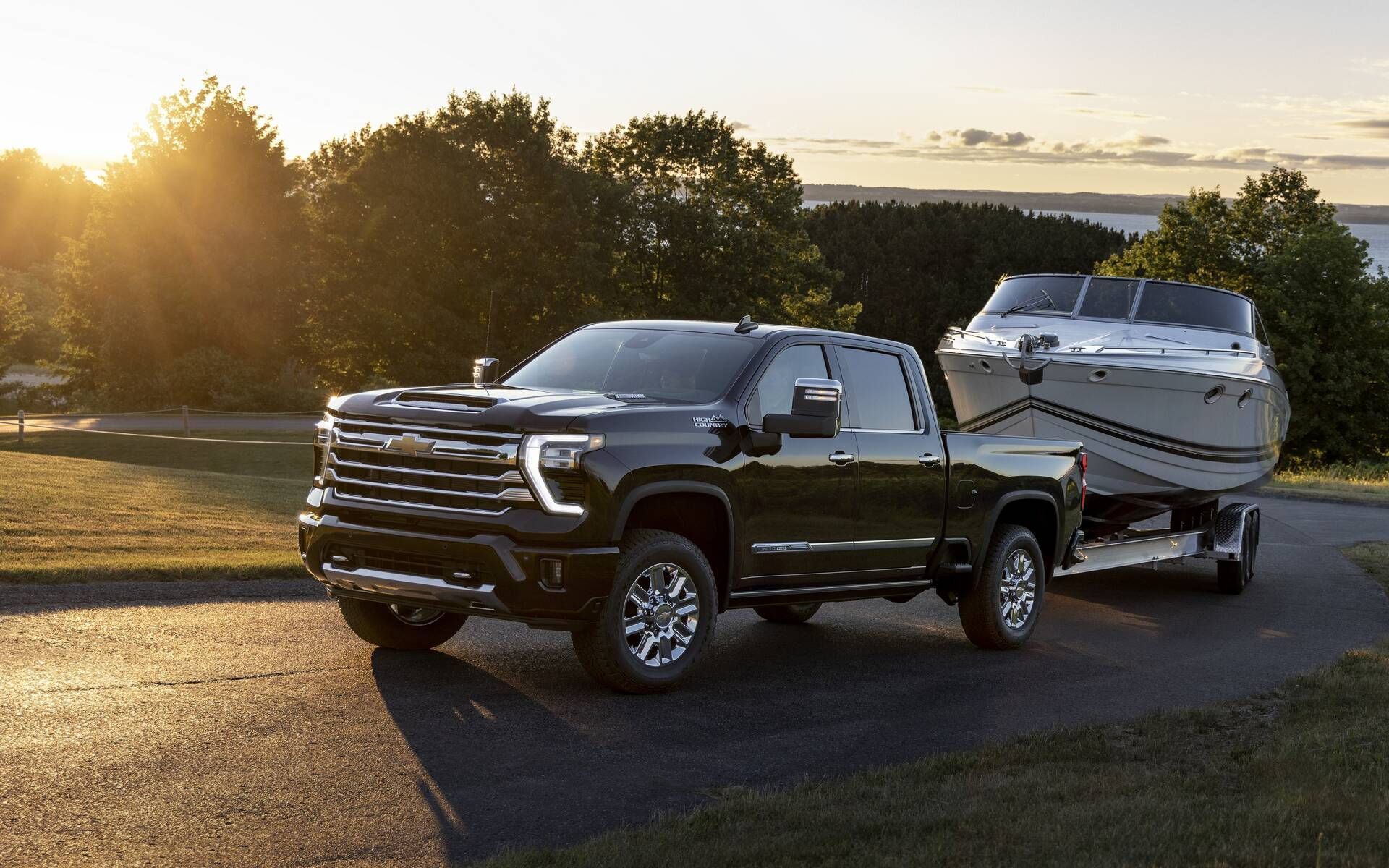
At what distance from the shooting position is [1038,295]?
16812mm

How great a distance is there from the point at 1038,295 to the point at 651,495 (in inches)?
393

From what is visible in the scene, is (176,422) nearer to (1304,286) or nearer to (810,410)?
(810,410)

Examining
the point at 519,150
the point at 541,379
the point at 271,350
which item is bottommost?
the point at 271,350

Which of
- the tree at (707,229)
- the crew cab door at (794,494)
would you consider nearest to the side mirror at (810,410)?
the crew cab door at (794,494)

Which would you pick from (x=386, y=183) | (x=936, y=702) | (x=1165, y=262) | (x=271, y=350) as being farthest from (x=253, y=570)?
(x=1165, y=262)

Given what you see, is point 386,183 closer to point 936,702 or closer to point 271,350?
point 271,350

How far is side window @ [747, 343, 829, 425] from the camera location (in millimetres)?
8812

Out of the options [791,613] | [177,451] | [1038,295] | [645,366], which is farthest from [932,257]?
[645,366]

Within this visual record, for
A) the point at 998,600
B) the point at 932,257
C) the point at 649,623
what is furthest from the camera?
the point at 932,257

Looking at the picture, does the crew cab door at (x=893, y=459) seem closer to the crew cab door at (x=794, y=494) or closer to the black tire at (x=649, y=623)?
the crew cab door at (x=794, y=494)

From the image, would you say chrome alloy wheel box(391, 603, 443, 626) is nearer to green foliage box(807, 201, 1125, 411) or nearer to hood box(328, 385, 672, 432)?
hood box(328, 385, 672, 432)

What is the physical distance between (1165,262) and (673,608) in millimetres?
67025

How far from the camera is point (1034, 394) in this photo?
47.7 feet

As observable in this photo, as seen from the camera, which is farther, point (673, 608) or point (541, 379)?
point (541, 379)
